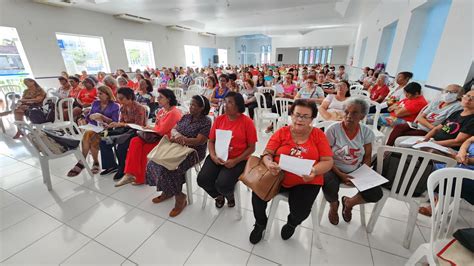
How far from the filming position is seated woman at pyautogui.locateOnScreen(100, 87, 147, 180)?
2.22 metres

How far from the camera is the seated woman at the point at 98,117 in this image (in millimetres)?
2289

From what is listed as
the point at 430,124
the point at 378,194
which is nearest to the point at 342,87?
the point at 430,124

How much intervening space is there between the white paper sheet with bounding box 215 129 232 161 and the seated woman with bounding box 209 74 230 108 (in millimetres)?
2112

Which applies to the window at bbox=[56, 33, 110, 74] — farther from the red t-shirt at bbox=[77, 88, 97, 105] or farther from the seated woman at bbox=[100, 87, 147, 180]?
the seated woman at bbox=[100, 87, 147, 180]

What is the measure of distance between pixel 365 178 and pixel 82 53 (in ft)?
31.5

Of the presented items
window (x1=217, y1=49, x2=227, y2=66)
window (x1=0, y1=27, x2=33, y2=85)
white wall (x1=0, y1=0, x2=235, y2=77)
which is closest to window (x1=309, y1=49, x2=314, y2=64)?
window (x1=217, y1=49, x2=227, y2=66)

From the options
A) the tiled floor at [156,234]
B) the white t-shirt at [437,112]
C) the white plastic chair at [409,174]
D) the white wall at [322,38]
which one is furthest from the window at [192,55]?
the white plastic chair at [409,174]

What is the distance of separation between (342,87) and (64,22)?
340 inches

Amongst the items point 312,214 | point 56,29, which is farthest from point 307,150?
point 56,29

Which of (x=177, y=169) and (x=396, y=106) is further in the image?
(x=396, y=106)

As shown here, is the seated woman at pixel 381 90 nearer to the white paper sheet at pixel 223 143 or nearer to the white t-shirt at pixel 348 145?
the white t-shirt at pixel 348 145

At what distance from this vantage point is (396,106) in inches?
107

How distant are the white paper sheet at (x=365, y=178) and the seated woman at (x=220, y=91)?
8.93 ft

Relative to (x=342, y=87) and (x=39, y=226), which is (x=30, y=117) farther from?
(x=342, y=87)
